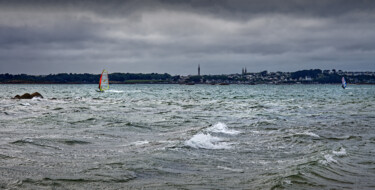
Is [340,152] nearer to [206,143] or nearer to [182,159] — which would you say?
[206,143]

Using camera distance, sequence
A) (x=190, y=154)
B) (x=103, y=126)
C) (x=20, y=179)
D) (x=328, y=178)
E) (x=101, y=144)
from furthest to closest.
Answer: (x=103, y=126)
(x=101, y=144)
(x=190, y=154)
(x=328, y=178)
(x=20, y=179)

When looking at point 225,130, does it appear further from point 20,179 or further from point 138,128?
point 20,179

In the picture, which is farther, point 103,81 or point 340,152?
point 103,81

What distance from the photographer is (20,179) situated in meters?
7.70

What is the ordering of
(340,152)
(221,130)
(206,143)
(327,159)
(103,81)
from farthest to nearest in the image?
(103,81) → (221,130) → (206,143) → (340,152) → (327,159)

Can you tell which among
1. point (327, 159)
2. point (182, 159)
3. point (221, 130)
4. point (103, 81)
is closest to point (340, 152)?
A: point (327, 159)

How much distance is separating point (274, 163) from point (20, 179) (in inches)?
258

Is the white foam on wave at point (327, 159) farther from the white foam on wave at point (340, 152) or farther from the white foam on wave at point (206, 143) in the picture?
the white foam on wave at point (206, 143)

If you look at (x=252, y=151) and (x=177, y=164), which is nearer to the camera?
(x=177, y=164)

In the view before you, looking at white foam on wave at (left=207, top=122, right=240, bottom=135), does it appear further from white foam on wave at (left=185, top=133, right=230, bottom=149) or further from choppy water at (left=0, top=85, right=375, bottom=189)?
white foam on wave at (left=185, top=133, right=230, bottom=149)

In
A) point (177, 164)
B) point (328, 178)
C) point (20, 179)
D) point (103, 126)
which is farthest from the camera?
point (103, 126)

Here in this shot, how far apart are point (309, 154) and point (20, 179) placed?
27.9 ft

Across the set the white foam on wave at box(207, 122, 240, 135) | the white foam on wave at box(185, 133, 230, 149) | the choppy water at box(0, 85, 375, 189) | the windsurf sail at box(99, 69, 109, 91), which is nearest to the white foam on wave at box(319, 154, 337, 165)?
the choppy water at box(0, 85, 375, 189)

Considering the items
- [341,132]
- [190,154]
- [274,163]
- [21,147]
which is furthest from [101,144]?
[341,132]
